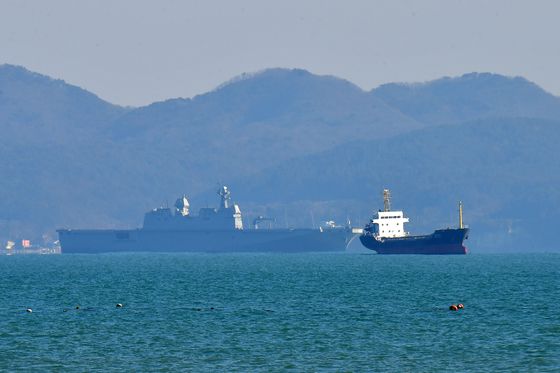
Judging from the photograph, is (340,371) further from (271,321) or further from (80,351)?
(271,321)

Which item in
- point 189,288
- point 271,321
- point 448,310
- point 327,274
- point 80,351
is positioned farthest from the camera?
point 327,274

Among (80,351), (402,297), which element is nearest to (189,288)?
(402,297)

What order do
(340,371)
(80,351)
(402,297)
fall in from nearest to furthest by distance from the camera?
(340,371), (80,351), (402,297)

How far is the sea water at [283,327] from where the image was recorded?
211 ft

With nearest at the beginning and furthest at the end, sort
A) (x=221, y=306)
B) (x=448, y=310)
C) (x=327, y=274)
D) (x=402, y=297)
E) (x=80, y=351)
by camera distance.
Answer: (x=80, y=351) → (x=448, y=310) → (x=221, y=306) → (x=402, y=297) → (x=327, y=274)

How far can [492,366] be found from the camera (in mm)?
62125

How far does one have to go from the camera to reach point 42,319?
84938 mm

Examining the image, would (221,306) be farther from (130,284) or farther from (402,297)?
(130,284)

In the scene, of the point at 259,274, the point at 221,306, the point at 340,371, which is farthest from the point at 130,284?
the point at 340,371

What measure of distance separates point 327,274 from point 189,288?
122 feet

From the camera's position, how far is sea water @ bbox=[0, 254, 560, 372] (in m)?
64.2

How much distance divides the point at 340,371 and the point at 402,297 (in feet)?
141

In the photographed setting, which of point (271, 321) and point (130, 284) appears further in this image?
Result: point (130, 284)

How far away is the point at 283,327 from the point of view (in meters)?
78.1
